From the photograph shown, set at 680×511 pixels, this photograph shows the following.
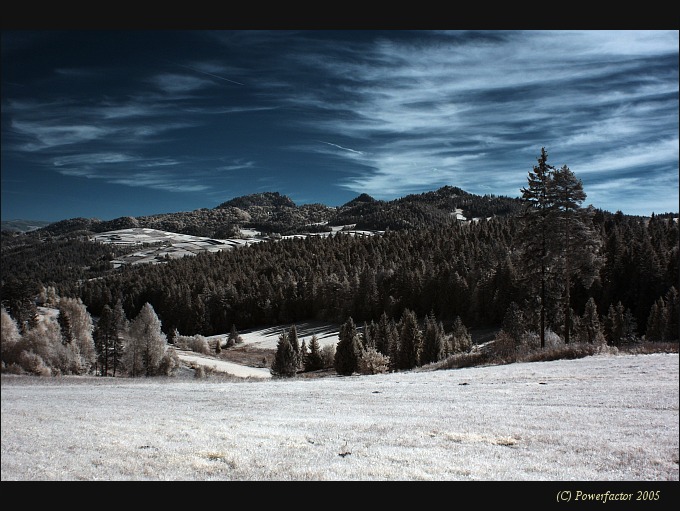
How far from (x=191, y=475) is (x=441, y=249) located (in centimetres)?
13960

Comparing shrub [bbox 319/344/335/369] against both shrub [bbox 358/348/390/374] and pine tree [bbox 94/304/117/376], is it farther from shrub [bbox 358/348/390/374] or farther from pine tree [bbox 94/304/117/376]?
pine tree [bbox 94/304/117/376]

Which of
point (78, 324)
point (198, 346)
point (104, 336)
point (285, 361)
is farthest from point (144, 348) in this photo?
point (198, 346)

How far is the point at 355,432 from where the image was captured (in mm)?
9984

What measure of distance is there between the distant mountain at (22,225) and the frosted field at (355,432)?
8.02 feet

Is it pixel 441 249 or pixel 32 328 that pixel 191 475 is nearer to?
pixel 32 328

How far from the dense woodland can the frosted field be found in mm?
2732

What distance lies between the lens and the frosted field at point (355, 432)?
6941 millimetres

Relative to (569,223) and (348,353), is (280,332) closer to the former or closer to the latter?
(348,353)

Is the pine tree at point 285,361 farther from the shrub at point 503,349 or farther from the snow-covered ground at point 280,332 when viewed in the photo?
the snow-covered ground at point 280,332

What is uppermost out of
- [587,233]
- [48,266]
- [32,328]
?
[587,233]

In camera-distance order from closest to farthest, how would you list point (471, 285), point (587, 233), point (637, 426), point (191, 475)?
point (191, 475), point (637, 426), point (587, 233), point (471, 285)

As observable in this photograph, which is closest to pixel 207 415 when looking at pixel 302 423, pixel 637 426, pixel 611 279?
pixel 302 423

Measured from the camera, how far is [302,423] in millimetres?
11211

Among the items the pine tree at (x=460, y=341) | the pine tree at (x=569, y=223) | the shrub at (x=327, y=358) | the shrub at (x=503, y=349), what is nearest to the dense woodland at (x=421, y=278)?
the pine tree at (x=569, y=223)
